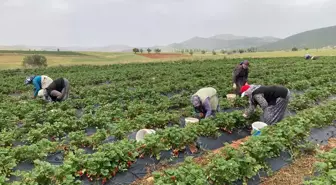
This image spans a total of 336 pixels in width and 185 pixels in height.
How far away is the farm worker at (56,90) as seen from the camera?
429 inches

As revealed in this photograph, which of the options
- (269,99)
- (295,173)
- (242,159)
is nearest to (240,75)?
(269,99)

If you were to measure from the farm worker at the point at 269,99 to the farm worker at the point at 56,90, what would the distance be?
22.0 feet

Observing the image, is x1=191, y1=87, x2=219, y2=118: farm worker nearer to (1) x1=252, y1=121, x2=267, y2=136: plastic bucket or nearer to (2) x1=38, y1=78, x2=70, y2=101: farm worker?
(1) x1=252, y1=121, x2=267, y2=136: plastic bucket

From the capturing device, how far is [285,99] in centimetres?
740

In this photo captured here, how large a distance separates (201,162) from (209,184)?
4.15 ft

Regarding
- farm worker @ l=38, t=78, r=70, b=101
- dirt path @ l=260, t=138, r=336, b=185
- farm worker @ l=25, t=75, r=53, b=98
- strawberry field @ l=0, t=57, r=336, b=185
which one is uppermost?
farm worker @ l=25, t=75, r=53, b=98

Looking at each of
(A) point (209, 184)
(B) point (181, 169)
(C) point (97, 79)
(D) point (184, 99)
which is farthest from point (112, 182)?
(C) point (97, 79)

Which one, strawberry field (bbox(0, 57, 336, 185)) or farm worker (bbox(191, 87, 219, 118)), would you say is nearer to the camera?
strawberry field (bbox(0, 57, 336, 185))

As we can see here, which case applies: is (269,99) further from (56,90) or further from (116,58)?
(116,58)

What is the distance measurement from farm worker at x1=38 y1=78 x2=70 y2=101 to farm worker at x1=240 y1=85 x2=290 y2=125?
6.70 metres

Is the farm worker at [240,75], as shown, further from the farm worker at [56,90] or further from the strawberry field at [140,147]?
the farm worker at [56,90]

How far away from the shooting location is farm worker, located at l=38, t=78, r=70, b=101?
10891 millimetres

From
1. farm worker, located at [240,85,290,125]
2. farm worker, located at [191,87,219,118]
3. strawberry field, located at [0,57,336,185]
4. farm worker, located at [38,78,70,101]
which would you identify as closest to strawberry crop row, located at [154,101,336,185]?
strawberry field, located at [0,57,336,185]

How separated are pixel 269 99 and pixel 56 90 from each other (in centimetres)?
753
